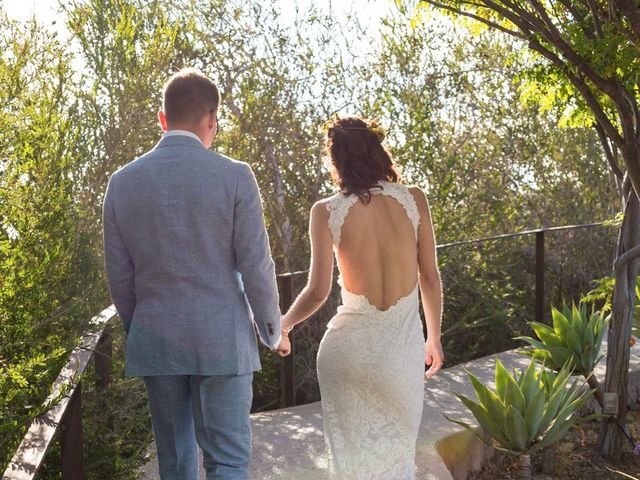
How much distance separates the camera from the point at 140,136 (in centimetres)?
720

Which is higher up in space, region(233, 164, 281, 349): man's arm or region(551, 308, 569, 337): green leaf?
region(233, 164, 281, 349): man's arm

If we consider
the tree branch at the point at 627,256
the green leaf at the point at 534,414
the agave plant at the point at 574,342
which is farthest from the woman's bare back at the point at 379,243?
the agave plant at the point at 574,342

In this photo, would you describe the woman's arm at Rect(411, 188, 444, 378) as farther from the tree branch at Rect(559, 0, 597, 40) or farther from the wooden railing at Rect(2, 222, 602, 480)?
the tree branch at Rect(559, 0, 597, 40)

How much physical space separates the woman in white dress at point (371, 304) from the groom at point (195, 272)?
714mm

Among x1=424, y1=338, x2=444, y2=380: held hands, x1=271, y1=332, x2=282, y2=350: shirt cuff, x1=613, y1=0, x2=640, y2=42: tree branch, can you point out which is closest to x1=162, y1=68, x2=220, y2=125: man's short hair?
x1=271, y1=332, x2=282, y2=350: shirt cuff

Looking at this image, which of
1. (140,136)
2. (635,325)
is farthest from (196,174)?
(635,325)

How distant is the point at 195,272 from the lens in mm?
3156

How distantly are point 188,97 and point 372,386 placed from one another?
1.44 m

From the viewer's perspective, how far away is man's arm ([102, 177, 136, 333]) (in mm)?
3264

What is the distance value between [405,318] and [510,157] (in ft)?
23.3

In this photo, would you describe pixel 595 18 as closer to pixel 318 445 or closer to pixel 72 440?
pixel 318 445

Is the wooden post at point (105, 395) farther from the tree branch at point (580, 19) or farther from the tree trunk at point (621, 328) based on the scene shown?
the tree trunk at point (621, 328)

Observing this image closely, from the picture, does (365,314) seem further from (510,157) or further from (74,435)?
(510,157)

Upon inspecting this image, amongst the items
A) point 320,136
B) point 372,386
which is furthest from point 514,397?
point 320,136
